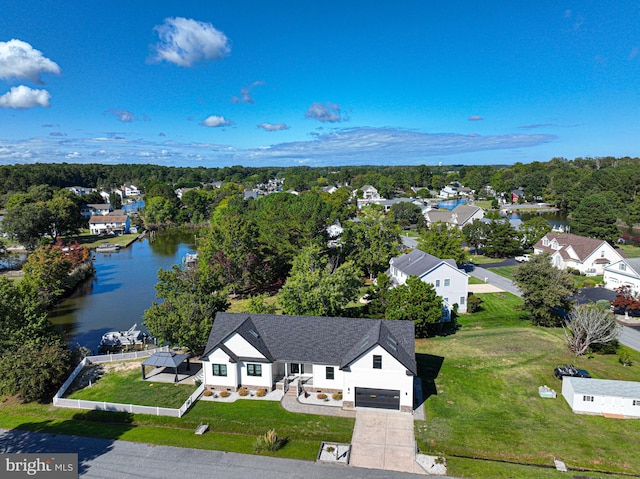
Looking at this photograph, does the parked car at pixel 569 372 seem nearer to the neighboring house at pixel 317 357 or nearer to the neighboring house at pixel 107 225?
the neighboring house at pixel 317 357

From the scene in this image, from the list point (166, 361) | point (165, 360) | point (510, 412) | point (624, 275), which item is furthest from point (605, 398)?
point (165, 360)

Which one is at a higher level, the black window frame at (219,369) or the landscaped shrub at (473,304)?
the black window frame at (219,369)

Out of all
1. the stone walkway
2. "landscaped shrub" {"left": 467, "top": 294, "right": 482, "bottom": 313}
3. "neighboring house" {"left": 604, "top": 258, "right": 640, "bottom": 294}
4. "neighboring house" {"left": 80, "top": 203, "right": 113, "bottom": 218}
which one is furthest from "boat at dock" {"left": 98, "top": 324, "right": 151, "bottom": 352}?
"neighboring house" {"left": 80, "top": 203, "right": 113, "bottom": 218}

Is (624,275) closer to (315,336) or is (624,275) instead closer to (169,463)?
(315,336)

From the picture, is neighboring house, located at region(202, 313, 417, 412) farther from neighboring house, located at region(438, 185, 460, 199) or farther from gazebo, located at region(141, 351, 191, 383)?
neighboring house, located at region(438, 185, 460, 199)

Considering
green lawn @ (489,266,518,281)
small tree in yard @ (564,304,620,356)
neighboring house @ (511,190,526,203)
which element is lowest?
green lawn @ (489,266,518,281)

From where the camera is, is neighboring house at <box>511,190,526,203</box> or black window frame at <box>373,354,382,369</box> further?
neighboring house at <box>511,190,526,203</box>

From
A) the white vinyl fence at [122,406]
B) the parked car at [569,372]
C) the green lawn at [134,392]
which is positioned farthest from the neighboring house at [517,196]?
the green lawn at [134,392]
